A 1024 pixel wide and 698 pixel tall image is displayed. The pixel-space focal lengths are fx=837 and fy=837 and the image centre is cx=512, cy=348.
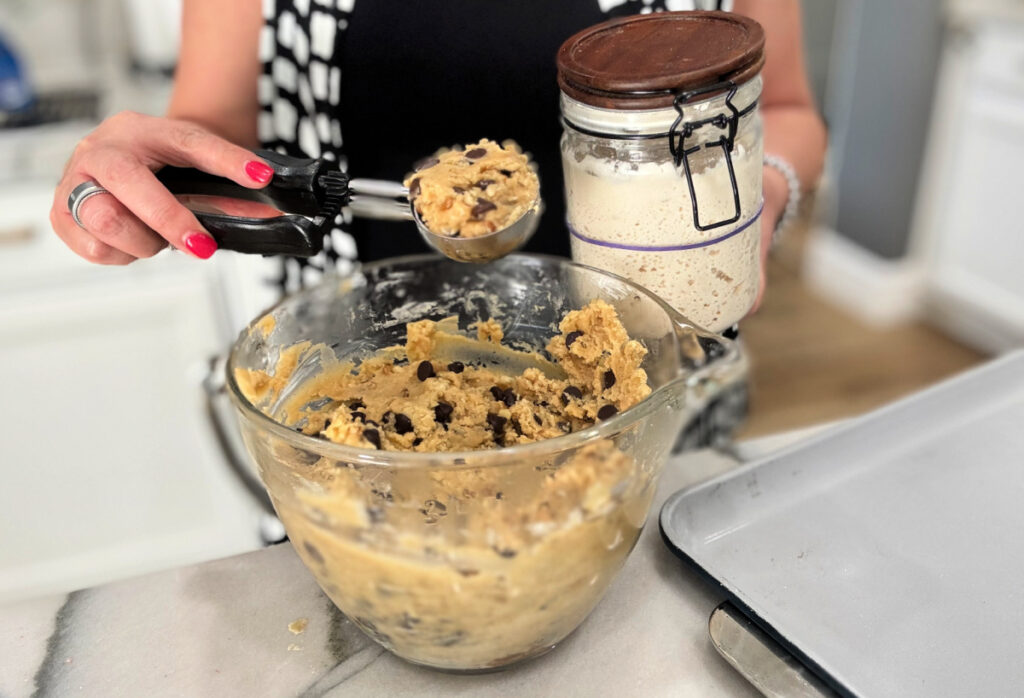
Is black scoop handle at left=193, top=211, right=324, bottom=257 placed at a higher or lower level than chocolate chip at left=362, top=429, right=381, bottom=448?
higher

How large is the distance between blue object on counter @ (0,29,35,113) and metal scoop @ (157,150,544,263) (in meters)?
1.30

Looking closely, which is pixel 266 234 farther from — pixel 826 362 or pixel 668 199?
pixel 826 362

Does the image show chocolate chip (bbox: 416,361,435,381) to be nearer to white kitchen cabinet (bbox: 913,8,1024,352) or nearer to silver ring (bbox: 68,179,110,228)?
silver ring (bbox: 68,179,110,228)

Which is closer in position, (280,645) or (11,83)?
(280,645)

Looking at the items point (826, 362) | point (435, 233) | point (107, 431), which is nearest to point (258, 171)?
point (435, 233)

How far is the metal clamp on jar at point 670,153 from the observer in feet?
1.75

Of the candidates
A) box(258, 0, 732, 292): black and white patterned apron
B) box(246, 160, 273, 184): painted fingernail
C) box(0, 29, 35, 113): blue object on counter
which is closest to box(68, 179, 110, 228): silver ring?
box(246, 160, 273, 184): painted fingernail

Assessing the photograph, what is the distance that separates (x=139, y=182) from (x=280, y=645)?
35cm

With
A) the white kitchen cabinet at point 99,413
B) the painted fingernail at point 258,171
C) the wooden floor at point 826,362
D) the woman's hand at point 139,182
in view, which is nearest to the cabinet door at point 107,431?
the white kitchen cabinet at point 99,413

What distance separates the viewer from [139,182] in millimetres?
617

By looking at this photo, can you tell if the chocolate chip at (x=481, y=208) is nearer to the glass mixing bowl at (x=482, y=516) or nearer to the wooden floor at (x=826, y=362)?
the glass mixing bowl at (x=482, y=516)

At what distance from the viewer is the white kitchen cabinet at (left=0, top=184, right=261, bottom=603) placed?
1378 mm

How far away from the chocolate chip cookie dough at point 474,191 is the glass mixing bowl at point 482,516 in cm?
10

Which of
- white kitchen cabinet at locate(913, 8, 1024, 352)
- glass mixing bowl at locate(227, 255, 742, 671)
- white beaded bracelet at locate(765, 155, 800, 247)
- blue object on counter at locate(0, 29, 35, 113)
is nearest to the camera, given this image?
glass mixing bowl at locate(227, 255, 742, 671)
